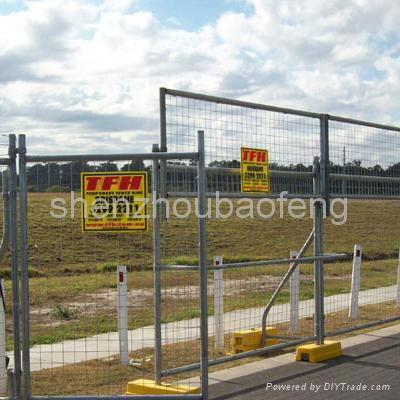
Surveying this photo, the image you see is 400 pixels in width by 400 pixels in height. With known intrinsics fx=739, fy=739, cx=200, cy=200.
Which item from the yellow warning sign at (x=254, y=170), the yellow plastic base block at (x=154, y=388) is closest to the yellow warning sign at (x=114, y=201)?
the yellow plastic base block at (x=154, y=388)

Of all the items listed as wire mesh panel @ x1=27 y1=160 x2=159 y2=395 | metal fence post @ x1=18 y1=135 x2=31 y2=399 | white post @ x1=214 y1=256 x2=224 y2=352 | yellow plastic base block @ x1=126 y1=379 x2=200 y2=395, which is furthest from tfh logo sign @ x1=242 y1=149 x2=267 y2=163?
metal fence post @ x1=18 y1=135 x2=31 y2=399

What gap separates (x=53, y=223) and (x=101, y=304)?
5.43 m

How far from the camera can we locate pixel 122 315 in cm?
848

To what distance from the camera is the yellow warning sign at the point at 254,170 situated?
819 centimetres

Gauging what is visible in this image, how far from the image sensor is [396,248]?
24234mm

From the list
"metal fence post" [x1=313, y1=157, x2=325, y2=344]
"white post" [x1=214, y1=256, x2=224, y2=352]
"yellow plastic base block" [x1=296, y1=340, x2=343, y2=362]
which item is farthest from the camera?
"white post" [x1=214, y1=256, x2=224, y2=352]

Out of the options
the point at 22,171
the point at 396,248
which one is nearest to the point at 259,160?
the point at 22,171

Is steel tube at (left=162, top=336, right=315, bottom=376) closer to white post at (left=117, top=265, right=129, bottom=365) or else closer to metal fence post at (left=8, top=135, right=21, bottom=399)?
white post at (left=117, top=265, right=129, bottom=365)

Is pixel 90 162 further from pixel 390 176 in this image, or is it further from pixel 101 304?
pixel 101 304

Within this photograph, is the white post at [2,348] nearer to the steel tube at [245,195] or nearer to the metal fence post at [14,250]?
the metal fence post at [14,250]

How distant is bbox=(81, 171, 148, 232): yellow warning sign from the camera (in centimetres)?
612

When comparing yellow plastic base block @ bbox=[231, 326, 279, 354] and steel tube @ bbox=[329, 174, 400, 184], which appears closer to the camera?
yellow plastic base block @ bbox=[231, 326, 279, 354]

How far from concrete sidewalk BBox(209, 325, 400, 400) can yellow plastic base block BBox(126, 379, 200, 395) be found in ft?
1.43

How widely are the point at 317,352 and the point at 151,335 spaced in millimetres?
2952
